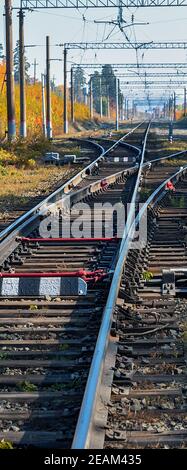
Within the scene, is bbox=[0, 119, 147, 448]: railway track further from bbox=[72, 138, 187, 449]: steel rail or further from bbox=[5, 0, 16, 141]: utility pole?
bbox=[5, 0, 16, 141]: utility pole

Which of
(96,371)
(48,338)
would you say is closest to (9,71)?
(48,338)

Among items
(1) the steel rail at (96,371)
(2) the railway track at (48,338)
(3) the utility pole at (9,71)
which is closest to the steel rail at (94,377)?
(1) the steel rail at (96,371)

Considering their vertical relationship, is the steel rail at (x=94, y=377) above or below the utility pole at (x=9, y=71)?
below

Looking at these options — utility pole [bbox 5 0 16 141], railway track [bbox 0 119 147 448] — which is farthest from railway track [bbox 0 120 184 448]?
utility pole [bbox 5 0 16 141]

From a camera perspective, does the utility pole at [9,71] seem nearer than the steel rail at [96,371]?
No

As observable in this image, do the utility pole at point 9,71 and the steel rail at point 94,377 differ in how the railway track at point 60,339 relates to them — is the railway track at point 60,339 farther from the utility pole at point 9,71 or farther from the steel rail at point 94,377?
the utility pole at point 9,71

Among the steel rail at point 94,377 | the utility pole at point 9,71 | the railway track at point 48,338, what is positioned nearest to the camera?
the steel rail at point 94,377

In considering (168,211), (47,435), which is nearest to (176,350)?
(47,435)

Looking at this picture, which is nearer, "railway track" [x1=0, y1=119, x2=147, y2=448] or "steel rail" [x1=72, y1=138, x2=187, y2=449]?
"steel rail" [x1=72, y1=138, x2=187, y2=449]
